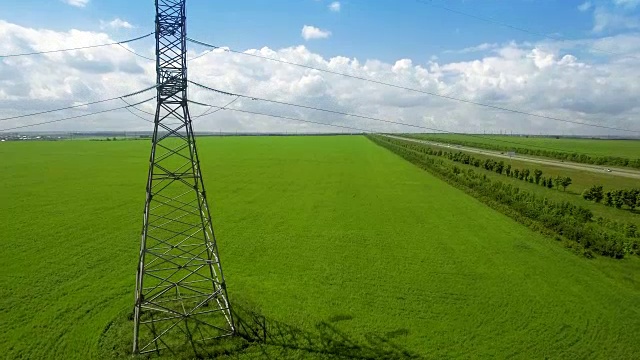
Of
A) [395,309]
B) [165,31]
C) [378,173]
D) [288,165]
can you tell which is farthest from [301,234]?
[288,165]

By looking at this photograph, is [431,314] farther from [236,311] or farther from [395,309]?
[236,311]

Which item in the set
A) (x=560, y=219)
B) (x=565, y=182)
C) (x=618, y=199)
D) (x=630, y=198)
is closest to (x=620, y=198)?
(x=618, y=199)

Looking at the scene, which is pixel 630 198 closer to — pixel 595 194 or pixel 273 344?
pixel 595 194

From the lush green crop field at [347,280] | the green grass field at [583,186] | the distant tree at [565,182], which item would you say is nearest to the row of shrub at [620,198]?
the green grass field at [583,186]

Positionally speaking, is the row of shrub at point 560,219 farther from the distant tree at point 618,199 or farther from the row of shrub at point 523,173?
the row of shrub at point 523,173

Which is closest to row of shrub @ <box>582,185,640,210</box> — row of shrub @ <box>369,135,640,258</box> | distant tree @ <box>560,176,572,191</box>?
distant tree @ <box>560,176,572,191</box>
